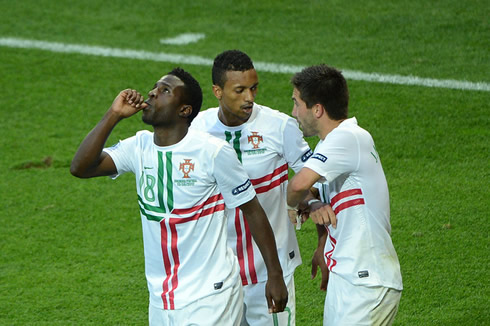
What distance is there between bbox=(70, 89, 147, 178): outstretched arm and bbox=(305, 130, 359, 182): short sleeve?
33.8 inches

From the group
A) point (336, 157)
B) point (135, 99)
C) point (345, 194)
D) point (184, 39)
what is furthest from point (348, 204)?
point (184, 39)

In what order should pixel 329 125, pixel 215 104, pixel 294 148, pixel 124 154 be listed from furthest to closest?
1. pixel 215 104
2. pixel 294 148
3. pixel 124 154
4. pixel 329 125

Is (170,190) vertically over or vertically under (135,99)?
under

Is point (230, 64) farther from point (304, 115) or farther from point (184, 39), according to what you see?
point (184, 39)

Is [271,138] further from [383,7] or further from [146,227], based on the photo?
[383,7]

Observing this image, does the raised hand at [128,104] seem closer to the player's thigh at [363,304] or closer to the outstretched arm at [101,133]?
the outstretched arm at [101,133]

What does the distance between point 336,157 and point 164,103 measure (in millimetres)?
851

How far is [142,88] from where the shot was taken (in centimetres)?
992

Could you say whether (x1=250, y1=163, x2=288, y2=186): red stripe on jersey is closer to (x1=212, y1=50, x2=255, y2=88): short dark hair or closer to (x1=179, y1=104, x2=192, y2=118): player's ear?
(x1=212, y1=50, x2=255, y2=88): short dark hair

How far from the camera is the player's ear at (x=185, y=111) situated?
404cm

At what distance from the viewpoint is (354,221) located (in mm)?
3965

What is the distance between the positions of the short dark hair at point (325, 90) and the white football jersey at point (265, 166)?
583 millimetres

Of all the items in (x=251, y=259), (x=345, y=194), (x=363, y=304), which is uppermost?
(x=345, y=194)

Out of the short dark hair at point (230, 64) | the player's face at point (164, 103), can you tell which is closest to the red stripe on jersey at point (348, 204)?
the player's face at point (164, 103)
